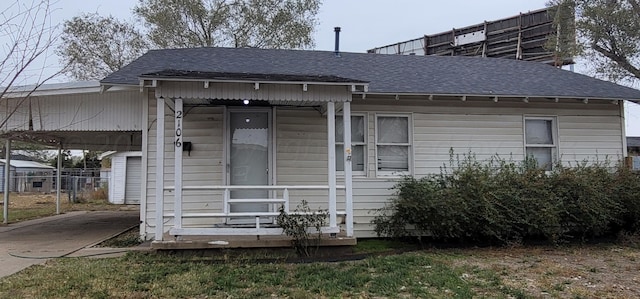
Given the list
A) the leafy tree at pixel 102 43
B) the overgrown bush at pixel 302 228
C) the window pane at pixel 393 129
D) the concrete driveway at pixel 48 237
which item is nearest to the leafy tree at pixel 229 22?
the leafy tree at pixel 102 43

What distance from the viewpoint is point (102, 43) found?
2252cm

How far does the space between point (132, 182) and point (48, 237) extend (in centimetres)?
1301

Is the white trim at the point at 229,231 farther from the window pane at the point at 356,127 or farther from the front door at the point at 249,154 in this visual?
the window pane at the point at 356,127

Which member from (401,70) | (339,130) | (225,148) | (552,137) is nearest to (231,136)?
(225,148)

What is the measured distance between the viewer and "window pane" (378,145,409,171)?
8.76m

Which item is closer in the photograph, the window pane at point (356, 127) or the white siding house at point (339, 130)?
the white siding house at point (339, 130)

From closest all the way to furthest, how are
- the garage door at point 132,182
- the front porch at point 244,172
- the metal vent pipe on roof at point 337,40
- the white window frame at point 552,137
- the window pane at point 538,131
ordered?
1. the front porch at point 244,172
2. the white window frame at point 552,137
3. the window pane at point 538,131
4. the metal vent pipe on roof at point 337,40
5. the garage door at point 132,182

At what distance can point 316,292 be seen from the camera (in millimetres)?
5020

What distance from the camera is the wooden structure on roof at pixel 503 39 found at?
793 inches

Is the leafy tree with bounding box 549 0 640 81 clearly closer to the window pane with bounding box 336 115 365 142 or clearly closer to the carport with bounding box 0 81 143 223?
the window pane with bounding box 336 115 365 142

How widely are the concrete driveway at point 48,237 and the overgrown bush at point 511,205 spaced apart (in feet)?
18.0

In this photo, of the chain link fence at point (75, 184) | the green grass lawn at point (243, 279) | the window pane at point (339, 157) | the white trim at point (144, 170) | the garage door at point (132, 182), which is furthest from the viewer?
the garage door at point (132, 182)

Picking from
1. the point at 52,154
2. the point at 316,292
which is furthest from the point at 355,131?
the point at 52,154

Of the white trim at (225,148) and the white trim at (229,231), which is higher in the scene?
the white trim at (225,148)
